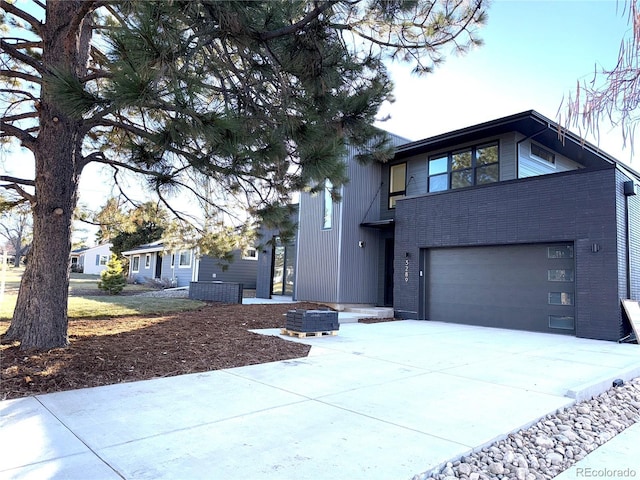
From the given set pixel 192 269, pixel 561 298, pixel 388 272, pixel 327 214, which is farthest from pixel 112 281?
pixel 561 298

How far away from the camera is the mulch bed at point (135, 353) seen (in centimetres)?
463

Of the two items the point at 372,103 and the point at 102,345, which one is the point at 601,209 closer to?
the point at 372,103

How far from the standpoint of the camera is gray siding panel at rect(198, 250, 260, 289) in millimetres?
22219

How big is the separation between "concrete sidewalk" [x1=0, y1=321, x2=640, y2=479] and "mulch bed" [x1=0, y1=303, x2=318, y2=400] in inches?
13.8

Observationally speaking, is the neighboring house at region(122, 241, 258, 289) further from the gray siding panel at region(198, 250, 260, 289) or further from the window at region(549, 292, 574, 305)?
the window at region(549, 292, 574, 305)

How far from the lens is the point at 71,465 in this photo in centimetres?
273

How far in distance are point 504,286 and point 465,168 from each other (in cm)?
393

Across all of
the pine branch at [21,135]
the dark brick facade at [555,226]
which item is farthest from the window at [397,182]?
the pine branch at [21,135]

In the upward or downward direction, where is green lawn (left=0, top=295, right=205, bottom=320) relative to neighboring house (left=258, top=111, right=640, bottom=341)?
downward

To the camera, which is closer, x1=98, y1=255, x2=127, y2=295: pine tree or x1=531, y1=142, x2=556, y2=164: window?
x1=531, y1=142, x2=556, y2=164: window

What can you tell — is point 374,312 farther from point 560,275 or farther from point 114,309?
point 114,309

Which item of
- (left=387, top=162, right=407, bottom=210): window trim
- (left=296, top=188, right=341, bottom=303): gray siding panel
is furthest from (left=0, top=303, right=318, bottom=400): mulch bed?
(left=387, top=162, right=407, bottom=210): window trim

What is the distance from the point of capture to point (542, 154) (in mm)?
12867

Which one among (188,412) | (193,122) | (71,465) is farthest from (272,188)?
(71,465)
